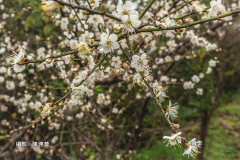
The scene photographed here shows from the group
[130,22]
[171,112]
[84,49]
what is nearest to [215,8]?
[130,22]

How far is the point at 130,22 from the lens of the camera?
2.94 ft

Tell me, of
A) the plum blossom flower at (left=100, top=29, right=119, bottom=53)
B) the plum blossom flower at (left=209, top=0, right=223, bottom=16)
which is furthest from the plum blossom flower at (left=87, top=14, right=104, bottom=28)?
the plum blossom flower at (left=209, top=0, right=223, bottom=16)

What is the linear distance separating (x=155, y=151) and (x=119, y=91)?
1833mm

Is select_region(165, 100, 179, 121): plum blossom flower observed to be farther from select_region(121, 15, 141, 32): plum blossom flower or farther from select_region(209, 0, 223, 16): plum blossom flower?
select_region(209, 0, 223, 16): plum blossom flower

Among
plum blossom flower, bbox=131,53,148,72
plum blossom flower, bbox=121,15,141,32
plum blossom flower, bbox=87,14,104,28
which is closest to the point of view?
plum blossom flower, bbox=121,15,141,32

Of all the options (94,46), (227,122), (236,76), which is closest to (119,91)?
(94,46)

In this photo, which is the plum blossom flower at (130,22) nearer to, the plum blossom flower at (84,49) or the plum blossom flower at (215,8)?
the plum blossom flower at (84,49)

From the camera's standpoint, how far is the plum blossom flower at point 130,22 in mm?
883

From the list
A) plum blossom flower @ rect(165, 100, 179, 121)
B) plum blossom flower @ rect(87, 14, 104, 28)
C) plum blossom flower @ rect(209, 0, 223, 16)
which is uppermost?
plum blossom flower @ rect(87, 14, 104, 28)

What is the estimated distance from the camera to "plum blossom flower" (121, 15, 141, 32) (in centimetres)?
88

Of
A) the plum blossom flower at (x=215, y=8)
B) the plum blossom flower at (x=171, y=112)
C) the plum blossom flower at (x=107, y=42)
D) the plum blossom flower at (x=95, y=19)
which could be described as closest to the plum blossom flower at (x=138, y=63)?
the plum blossom flower at (x=107, y=42)

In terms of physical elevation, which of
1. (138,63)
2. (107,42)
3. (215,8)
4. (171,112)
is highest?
(215,8)

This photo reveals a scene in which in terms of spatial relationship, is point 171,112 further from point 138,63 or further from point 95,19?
point 95,19

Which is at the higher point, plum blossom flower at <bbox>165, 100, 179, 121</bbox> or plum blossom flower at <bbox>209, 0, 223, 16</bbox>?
plum blossom flower at <bbox>209, 0, 223, 16</bbox>
